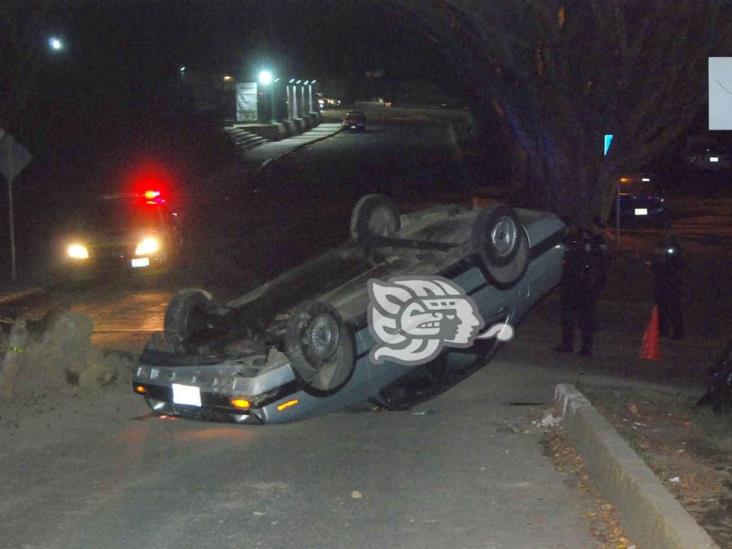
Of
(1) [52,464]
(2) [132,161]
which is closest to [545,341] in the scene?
(1) [52,464]

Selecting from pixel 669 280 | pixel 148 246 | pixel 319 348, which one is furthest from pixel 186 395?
pixel 148 246

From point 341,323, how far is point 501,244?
6.65 ft

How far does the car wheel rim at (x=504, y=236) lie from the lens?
31.9 feet

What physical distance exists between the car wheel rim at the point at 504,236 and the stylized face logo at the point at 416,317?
0.58 m

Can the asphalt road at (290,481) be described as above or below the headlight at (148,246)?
below

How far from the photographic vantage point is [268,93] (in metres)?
63.0

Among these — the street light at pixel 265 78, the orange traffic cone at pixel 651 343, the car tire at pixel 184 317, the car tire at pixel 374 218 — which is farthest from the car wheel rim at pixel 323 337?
the street light at pixel 265 78

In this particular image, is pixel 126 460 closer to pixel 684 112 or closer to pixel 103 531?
pixel 103 531

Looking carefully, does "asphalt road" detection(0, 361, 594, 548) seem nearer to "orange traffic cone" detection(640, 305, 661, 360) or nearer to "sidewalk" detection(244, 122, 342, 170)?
"orange traffic cone" detection(640, 305, 661, 360)

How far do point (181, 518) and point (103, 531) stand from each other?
0.47m

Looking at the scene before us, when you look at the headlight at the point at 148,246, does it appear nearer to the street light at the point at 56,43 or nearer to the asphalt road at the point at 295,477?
the asphalt road at the point at 295,477

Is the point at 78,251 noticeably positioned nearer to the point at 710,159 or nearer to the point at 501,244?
the point at 501,244

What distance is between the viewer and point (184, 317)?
9094 mm

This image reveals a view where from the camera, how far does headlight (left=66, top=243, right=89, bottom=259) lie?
1970 centimetres
